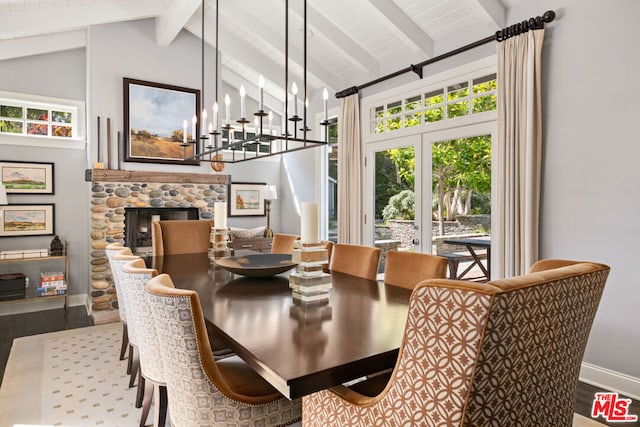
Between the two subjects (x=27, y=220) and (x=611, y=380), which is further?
(x=27, y=220)

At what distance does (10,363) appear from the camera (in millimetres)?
3146

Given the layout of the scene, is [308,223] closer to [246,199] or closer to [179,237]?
[179,237]

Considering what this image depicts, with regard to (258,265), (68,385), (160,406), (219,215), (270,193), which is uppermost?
(270,193)

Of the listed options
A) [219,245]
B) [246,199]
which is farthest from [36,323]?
[246,199]

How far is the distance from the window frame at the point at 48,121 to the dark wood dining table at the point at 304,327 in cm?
367

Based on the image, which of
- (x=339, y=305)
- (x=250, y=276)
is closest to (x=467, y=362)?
(x=339, y=305)

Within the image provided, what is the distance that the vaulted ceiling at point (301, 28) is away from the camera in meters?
3.66

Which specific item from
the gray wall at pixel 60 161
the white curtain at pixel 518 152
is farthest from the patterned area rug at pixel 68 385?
the gray wall at pixel 60 161

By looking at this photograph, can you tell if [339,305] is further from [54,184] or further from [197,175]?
[54,184]

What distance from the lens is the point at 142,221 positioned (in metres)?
5.24

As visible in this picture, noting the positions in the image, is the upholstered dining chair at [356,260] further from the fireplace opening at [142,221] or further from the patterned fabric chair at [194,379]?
the fireplace opening at [142,221]

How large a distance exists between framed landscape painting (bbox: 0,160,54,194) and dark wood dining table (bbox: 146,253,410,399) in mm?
3523

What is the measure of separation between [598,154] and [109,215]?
4.95 m

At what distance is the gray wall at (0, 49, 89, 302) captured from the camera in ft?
15.3
